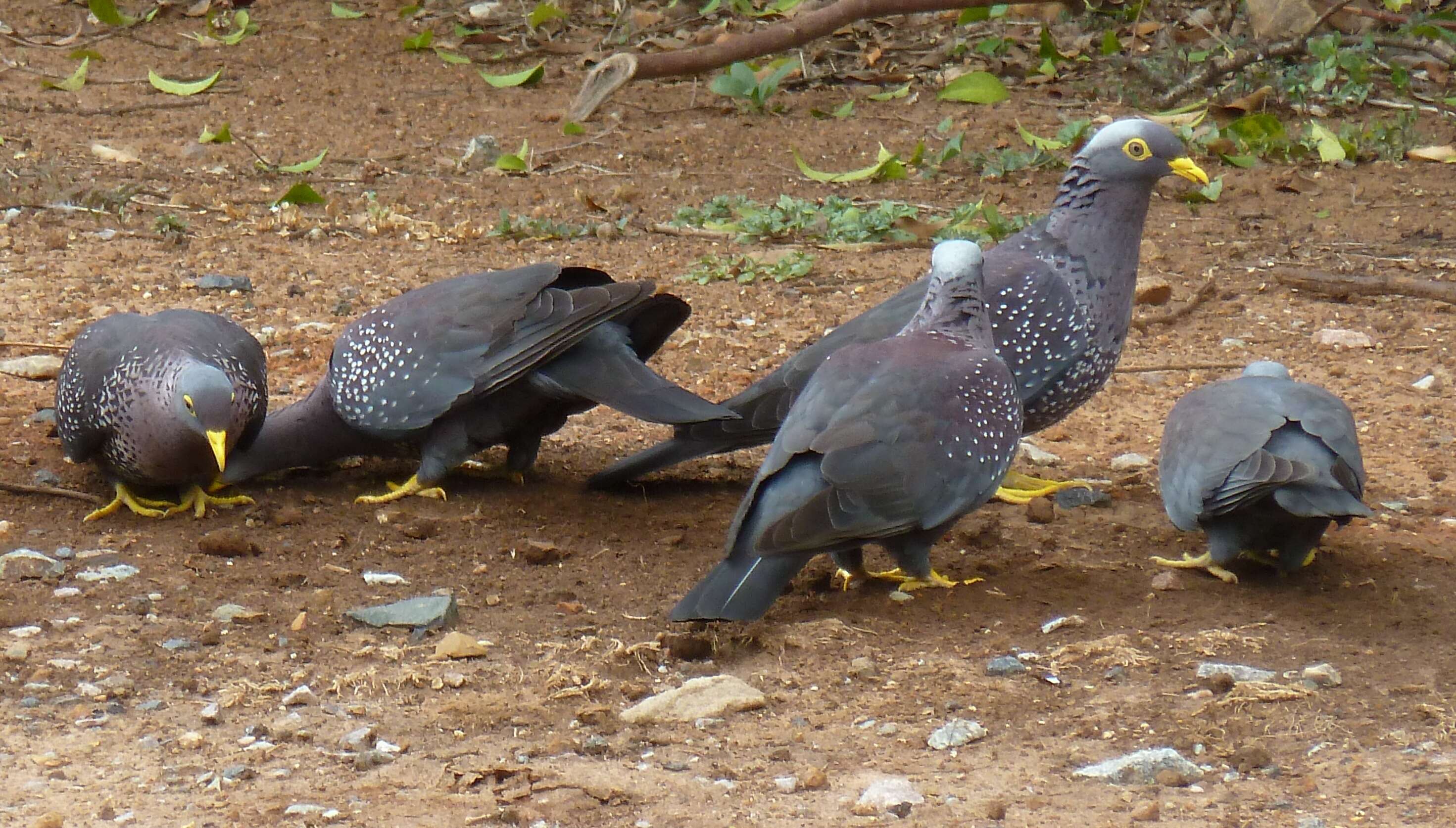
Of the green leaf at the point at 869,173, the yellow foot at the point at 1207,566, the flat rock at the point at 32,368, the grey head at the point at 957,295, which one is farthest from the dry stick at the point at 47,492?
the green leaf at the point at 869,173

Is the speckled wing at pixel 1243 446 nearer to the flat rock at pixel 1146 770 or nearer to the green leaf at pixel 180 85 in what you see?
the flat rock at pixel 1146 770

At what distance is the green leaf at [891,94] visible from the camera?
8719mm

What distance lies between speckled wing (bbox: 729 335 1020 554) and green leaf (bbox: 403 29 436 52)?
666 centimetres

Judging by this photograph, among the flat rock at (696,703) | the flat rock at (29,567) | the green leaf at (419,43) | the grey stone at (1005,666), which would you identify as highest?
the green leaf at (419,43)

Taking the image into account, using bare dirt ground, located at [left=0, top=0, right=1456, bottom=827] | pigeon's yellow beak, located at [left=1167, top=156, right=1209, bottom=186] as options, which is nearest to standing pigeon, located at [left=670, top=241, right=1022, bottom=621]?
bare dirt ground, located at [left=0, top=0, right=1456, bottom=827]

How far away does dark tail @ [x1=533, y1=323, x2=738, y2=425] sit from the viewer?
4074 mm

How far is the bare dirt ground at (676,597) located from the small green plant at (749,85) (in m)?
1.19

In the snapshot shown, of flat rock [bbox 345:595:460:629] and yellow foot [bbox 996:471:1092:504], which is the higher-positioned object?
flat rock [bbox 345:595:460:629]

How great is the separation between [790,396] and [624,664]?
3.54 ft

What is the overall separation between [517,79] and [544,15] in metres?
0.85

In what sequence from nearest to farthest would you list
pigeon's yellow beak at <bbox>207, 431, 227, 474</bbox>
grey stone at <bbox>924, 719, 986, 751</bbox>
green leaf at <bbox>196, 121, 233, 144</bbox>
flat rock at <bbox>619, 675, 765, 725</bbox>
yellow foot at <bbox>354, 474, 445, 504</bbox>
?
grey stone at <bbox>924, 719, 986, 751</bbox>
flat rock at <bbox>619, 675, 765, 725</bbox>
pigeon's yellow beak at <bbox>207, 431, 227, 474</bbox>
yellow foot at <bbox>354, 474, 445, 504</bbox>
green leaf at <bbox>196, 121, 233, 144</bbox>

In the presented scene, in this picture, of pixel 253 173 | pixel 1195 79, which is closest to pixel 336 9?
pixel 253 173

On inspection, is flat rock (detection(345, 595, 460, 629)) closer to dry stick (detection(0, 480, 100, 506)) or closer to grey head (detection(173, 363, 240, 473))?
grey head (detection(173, 363, 240, 473))

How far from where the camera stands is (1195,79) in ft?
27.1
